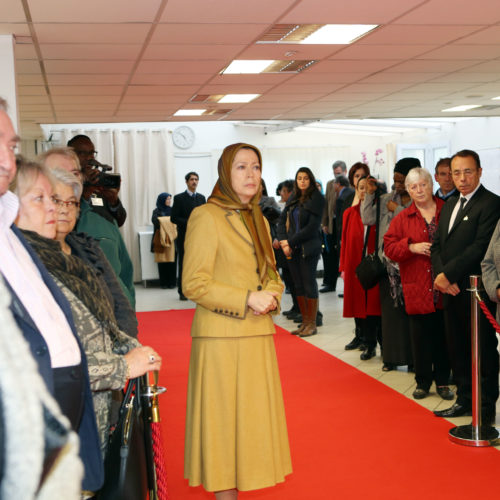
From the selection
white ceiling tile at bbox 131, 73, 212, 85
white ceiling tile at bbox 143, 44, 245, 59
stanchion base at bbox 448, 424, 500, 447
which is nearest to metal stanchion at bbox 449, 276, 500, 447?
stanchion base at bbox 448, 424, 500, 447

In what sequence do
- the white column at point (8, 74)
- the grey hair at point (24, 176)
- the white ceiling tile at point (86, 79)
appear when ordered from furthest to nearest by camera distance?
the white ceiling tile at point (86, 79) → the white column at point (8, 74) → the grey hair at point (24, 176)

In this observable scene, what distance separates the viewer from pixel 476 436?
145 inches

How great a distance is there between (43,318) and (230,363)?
1.42 m

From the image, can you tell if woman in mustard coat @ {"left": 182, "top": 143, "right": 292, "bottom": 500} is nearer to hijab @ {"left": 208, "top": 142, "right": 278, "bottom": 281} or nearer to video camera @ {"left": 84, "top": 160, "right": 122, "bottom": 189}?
hijab @ {"left": 208, "top": 142, "right": 278, "bottom": 281}

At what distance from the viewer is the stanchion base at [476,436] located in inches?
144

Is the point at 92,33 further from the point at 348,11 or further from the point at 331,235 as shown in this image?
the point at 331,235

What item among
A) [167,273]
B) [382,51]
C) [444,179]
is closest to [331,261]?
[167,273]

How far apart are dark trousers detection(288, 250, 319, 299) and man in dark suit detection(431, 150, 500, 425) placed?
2.69 metres

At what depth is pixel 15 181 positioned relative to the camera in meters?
1.70

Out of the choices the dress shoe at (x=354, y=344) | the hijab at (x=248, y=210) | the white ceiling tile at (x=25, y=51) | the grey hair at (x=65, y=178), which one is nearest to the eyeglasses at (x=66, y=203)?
the grey hair at (x=65, y=178)

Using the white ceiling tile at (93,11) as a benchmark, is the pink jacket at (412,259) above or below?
below

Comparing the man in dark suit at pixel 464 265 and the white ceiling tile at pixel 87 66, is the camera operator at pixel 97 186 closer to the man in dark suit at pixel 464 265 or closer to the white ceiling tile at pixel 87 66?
the man in dark suit at pixel 464 265

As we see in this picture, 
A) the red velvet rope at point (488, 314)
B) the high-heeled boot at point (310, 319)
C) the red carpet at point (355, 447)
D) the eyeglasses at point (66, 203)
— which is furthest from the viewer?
the high-heeled boot at point (310, 319)

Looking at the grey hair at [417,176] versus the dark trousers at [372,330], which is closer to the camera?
the grey hair at [417,176]
